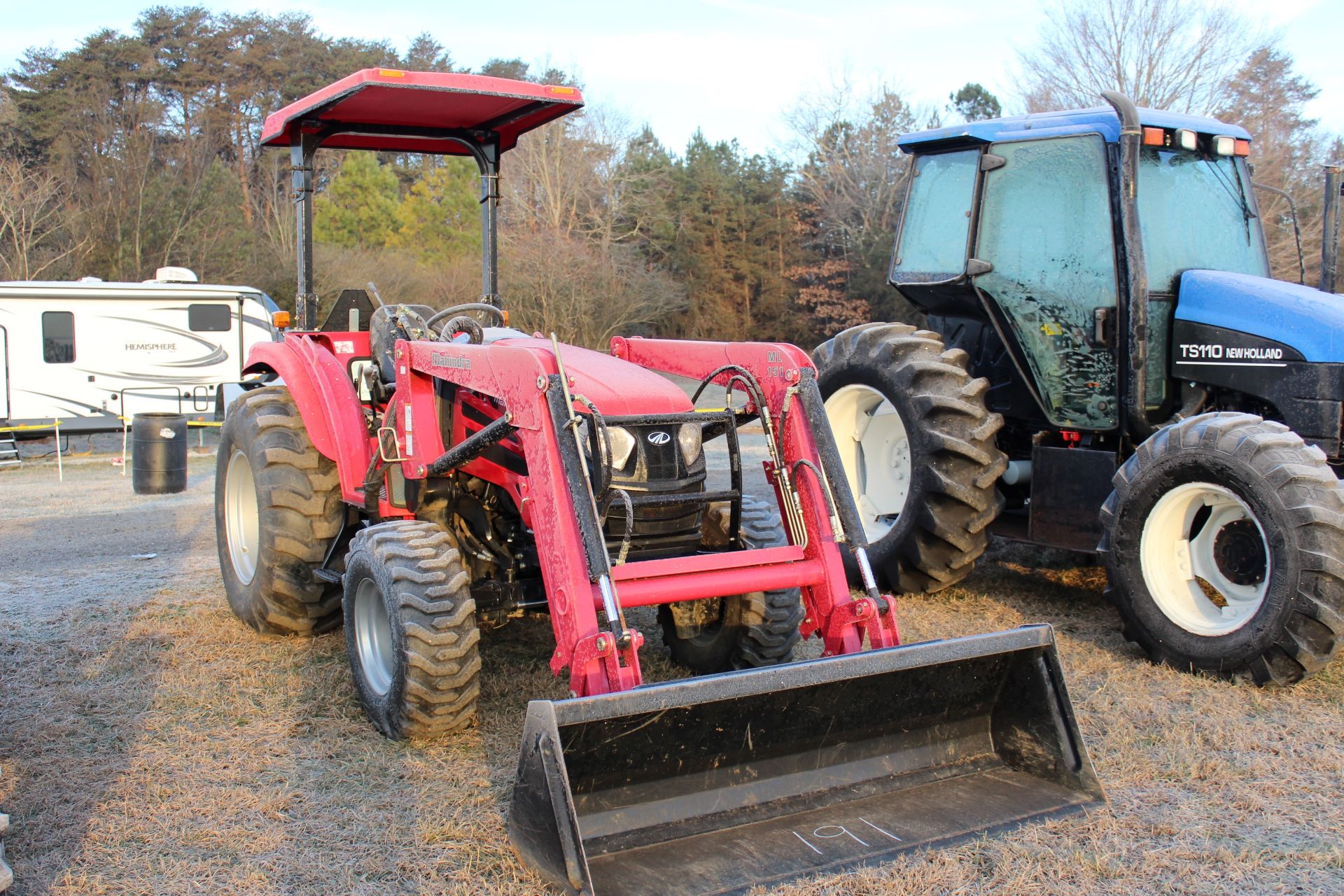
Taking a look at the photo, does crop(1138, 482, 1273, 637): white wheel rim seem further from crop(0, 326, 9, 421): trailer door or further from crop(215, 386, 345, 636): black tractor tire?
crop(0, 326, 9, 421): trailer door

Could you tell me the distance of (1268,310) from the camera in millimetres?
5145

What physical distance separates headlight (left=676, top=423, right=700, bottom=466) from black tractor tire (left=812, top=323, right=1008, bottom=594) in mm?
1649

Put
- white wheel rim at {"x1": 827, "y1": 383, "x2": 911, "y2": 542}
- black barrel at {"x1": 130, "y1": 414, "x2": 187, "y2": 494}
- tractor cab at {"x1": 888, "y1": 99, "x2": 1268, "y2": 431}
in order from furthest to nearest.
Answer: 1. black barrel at {"x1": 130, "y1": 414, "x2": 187, "y2": 494}
2. white wheel rim at {"x1": 827, "y1": 383, "x2": 911, "y2": 542}
3. tractor cab at {"x1": 888, "y1": 99, "x2": 1268, "y2": 431}

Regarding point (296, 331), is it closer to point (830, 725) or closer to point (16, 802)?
point (16, 802)

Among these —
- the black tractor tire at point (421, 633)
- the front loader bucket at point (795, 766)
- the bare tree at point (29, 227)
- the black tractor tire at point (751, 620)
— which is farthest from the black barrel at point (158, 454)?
the bare tree at point (29, 227)

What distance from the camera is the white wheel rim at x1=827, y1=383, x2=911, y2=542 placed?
6316 mm

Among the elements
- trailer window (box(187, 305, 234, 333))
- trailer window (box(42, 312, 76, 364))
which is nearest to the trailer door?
trailer window (box(42, 312, 76, 364))

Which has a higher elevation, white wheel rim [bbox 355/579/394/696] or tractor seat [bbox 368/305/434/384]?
tractor seat [bbox 368/305/434/384]

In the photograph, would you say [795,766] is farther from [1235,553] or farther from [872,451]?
[872,451]

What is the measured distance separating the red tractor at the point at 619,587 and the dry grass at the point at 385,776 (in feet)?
0.56

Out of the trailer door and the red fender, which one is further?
the trailer door

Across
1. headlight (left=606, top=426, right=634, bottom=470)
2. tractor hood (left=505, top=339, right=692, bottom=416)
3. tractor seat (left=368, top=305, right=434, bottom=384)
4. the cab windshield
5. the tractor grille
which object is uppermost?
the cab windshield

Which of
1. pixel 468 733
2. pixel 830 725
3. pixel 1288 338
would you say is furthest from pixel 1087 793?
pixel 1288 338

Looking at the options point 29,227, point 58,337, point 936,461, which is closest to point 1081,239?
point 936,461
